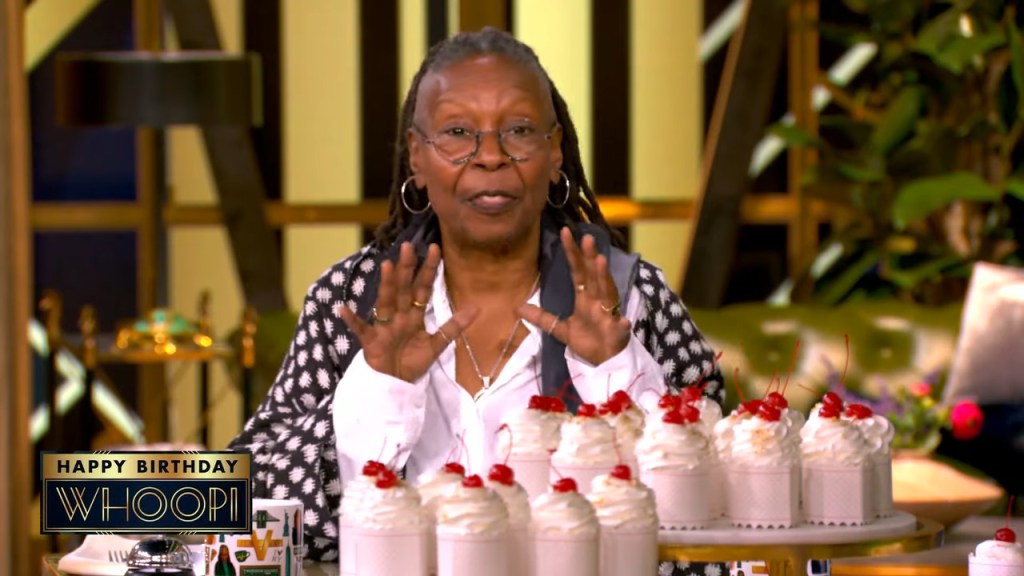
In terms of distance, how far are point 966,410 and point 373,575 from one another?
2.79 meters

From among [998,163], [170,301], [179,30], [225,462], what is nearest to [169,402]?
[170,301]

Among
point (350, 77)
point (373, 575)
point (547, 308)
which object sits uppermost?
point (350, 77)

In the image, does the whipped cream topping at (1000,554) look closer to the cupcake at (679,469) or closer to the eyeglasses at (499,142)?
the cupcake at (679,469)

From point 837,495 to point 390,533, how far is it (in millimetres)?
546

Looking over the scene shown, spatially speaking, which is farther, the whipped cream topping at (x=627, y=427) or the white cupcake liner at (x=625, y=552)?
the whipped cream topping at (x=627, y=427)

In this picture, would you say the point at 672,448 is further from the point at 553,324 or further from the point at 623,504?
the point at 553,324

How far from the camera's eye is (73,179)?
6.72m

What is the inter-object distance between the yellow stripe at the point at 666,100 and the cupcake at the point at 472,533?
16.6 ft

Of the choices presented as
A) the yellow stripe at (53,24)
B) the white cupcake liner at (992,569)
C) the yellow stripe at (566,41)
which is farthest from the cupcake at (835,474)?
the yellow stripe at (53,24)

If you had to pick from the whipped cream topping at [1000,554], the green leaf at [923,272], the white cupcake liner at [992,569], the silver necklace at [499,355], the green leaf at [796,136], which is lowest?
the white cupcake liner at [992,569]

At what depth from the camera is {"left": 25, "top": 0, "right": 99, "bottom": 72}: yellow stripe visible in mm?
6695

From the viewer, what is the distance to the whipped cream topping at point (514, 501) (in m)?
1.70

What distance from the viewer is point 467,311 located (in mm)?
2227

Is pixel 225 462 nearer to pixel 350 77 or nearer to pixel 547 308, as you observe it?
pixel 547 308
